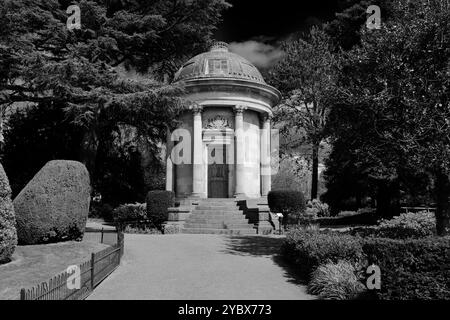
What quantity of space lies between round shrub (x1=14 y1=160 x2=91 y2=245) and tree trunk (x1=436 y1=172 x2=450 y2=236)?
33.7ft

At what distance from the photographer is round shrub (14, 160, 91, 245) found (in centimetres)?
1134

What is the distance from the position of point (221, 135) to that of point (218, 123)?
813mm

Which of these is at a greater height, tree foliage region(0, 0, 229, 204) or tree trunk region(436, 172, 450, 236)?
tree foliage region(0, 0, 229, 204)

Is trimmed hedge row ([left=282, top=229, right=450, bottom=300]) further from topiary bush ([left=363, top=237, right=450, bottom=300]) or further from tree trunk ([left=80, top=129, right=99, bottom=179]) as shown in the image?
tree trunk ([left=80, top=129, right=99, bottom=179])

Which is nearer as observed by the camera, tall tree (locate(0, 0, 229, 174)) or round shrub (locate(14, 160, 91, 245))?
round shrub (locate(14, 160, 91, 245))

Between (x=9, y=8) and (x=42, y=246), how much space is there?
1303 centimetres

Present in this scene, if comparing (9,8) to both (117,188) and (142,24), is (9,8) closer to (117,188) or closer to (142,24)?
(142,24)

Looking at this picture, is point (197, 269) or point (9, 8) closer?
point (197, 269)

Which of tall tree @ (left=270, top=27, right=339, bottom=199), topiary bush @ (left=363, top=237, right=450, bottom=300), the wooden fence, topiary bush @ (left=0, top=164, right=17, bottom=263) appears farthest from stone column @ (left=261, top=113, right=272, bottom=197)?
topiary bush @ (left=363, top=237, right=450, bottom=300)

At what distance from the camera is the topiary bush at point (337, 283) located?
7.83 meters
